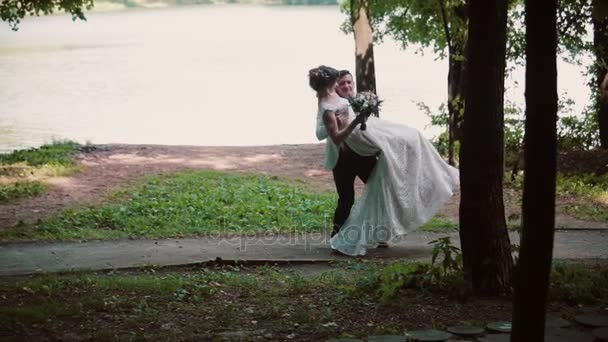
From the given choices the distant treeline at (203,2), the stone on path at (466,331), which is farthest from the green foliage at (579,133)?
the distant treeline at (203,2)

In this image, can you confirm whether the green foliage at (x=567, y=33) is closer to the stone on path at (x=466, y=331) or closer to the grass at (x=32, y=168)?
the grass at (x=32, y=168)

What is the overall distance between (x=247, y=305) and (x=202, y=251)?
2731mm

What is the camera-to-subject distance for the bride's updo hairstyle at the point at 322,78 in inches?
360

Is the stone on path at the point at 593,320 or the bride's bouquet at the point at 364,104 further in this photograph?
the bride's bouquet at the point at 364,104

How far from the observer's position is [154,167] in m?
16.4

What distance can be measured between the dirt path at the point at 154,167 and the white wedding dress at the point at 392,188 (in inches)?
107

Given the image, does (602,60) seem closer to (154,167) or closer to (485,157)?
(154,167)

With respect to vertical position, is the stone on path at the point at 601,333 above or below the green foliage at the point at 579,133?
below

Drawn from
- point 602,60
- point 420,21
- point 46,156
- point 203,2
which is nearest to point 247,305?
point 46,156

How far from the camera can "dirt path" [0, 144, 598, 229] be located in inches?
482

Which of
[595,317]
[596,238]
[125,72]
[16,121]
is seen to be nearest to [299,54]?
[125,72]

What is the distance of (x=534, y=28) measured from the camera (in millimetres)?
4191

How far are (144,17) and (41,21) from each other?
1481 cm

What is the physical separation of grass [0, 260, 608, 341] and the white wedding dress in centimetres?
132
